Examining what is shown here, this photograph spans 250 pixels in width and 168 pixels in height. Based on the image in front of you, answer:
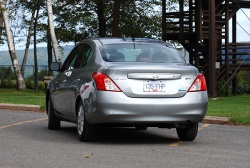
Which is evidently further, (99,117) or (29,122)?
(29,122)

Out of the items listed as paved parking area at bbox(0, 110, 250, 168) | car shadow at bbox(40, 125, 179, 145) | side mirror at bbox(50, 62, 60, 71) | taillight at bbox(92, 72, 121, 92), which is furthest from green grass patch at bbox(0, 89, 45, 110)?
taillight at bbox(92, 72, 121, 92)

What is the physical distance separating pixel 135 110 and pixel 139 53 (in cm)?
137

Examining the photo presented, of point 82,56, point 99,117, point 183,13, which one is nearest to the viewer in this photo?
point 99,117

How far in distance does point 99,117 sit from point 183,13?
25689mm

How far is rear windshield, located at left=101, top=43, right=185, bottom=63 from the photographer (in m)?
12.1

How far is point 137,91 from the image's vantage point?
1129 centimetres

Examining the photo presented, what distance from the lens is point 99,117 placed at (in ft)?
37.1

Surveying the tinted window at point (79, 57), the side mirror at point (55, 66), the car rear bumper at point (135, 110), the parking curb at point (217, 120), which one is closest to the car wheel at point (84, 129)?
the car rear bumper at point (135, 110)

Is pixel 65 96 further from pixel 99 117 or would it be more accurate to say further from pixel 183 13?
pixel 183 13

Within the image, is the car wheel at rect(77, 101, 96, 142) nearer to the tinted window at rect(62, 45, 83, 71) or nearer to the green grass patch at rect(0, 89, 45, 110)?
the tinted window at rect(62, 45, 83, 71)

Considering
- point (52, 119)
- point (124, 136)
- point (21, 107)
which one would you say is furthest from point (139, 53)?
point (21, 107)

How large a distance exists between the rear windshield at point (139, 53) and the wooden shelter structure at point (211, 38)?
20.5 metres

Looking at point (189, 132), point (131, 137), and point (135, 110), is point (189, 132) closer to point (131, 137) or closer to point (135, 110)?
point (131, 137)

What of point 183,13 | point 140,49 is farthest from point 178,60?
point 183,13
